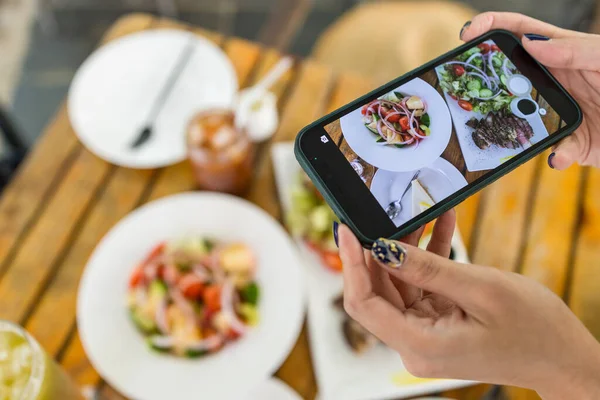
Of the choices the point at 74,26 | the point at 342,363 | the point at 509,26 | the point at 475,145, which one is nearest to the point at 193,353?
the point at 342,363

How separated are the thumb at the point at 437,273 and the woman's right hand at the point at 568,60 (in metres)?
0.26

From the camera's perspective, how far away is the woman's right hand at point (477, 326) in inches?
20.6

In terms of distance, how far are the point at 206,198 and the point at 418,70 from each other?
45cm

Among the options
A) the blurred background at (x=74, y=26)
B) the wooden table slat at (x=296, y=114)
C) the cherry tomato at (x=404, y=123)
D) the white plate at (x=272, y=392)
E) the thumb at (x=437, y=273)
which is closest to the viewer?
the thumb at (x=437, y=273)

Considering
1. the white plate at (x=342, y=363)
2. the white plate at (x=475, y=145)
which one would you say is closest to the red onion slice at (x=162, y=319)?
the white plate at (x=342, y=363)

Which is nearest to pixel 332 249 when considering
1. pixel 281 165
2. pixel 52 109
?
pixel 281 165

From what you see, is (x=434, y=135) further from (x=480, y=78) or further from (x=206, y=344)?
(x=206, y=344)

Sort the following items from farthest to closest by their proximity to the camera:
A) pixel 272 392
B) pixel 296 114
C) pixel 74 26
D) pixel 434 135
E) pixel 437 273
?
pixel 74 26 → pixel 296 114 → pixel 272 392 → pixel 434 135 → pixel 437 273

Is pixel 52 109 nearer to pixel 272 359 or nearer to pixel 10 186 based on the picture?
pixel 10 186

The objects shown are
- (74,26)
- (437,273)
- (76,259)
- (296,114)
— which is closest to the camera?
(437,273)

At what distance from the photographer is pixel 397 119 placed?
627 millimetres

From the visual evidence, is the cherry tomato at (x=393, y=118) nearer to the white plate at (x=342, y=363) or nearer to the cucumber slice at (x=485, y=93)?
the cucumber slice at (x=485, y=93)

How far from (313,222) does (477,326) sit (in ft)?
1.45

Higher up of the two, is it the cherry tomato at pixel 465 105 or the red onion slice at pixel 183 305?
the cherry tomato at pixel 465 105
